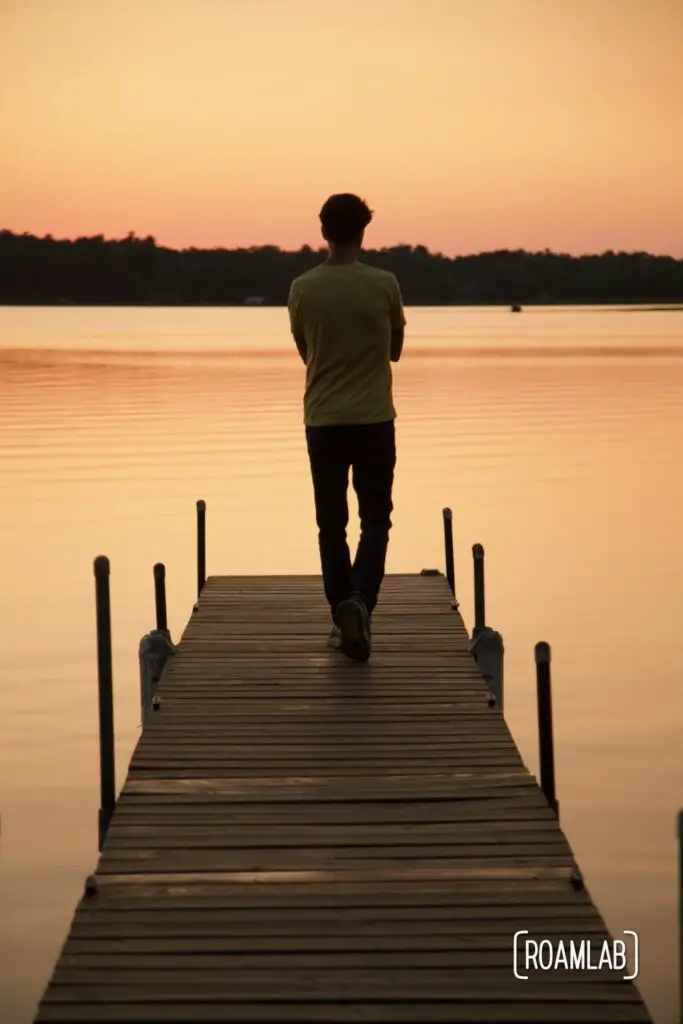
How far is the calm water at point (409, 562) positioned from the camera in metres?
9.61

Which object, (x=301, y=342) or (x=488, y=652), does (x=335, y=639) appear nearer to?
(x=488, y=652)

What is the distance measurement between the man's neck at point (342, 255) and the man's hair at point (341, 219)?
0.03m

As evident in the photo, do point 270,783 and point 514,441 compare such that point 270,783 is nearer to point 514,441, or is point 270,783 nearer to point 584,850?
point 584,850

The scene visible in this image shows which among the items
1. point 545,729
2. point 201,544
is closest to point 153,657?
point 545,729

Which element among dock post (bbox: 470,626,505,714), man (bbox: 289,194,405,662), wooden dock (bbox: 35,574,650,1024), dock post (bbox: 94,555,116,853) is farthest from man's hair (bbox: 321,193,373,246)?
dock post (bbox: 470,626,505,714)

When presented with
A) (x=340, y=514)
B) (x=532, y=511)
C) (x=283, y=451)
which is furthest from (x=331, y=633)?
(x=283, y=451)

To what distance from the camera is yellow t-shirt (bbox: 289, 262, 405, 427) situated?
7938 millimetres

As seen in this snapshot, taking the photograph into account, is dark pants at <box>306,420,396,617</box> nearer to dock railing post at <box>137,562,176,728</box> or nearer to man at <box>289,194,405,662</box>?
man at <box>289,194,405,662</box>

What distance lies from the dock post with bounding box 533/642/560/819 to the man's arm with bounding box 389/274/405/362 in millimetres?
1834

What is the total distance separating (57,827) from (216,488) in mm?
17728

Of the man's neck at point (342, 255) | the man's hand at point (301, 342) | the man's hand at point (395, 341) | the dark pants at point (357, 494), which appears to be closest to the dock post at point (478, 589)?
the dark pants at point (357, 494)

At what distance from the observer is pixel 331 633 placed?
9.31 meters

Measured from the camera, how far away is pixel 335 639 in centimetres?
927

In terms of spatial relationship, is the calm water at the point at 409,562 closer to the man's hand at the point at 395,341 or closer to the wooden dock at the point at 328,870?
the wooden dock at the point at 328,870
